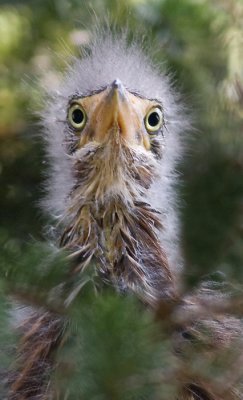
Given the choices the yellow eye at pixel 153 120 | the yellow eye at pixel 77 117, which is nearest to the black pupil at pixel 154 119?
the yellow eye at pixel 153 120

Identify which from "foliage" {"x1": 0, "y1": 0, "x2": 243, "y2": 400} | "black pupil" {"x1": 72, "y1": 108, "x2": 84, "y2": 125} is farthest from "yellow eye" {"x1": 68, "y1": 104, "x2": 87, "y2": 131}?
"foliage" {"x1": 0, "y1": 0, "x2": 243, "y2": 400}

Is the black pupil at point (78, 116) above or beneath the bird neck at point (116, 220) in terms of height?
above

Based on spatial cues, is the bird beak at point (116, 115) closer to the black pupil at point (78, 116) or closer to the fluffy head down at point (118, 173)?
the fluffy head down at point (118, 173)

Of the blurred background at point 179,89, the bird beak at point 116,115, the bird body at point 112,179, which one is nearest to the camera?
the blurred background at point 179,89

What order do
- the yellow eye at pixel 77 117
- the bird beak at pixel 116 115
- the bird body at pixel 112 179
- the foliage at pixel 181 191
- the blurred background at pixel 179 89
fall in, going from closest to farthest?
1. the foliage at pixel 181 191
2. the blurred background at pixel 179 89
3. the bird body at pixel 112 179
4. the bird beak at pixel 116 115
5. the yellow eye at pixel 77 117

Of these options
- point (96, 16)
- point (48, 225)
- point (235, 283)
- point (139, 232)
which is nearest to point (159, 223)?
point (139, 232)

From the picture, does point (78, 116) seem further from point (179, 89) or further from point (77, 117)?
point (179, 89)

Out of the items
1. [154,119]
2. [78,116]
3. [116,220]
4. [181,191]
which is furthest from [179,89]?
[181,191]

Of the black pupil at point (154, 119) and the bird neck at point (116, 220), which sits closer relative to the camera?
the bird neck at point (116, 220)

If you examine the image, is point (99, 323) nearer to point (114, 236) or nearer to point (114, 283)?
point (114, 283)
